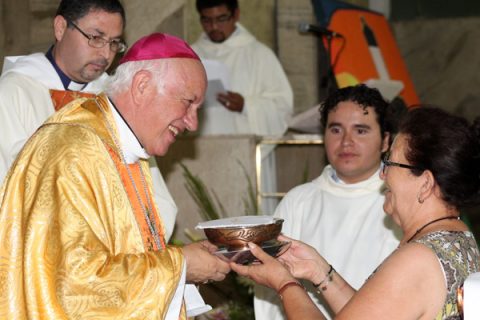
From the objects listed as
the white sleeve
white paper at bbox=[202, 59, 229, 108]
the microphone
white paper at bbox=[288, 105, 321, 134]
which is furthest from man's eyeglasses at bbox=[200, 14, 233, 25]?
the white sleeve

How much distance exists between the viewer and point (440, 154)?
2908mm

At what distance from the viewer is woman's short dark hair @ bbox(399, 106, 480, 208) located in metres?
2.90

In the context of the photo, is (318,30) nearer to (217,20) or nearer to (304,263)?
(217,20)

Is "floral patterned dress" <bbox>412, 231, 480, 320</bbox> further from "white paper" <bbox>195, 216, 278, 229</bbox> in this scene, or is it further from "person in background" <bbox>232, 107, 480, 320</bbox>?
"white paper" <bbox>195, 216, 278, 229</bbox>

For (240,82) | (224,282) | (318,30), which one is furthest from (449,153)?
(318,30)

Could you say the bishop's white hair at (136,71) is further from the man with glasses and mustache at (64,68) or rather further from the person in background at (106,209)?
the man with glasses and mustache at (64,68)

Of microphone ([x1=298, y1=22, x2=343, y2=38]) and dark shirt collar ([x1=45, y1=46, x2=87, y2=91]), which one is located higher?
microphone ([x1=298, y1=22, x2=343, y2=38])

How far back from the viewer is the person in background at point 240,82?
715cm

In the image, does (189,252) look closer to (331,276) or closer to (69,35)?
(331,276)

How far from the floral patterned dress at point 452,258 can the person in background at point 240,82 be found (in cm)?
386

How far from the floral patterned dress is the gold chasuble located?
84 cm

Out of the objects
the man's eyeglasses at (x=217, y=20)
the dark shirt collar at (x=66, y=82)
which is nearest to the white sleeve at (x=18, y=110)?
the dark shirt collar at (x=66, y=82)

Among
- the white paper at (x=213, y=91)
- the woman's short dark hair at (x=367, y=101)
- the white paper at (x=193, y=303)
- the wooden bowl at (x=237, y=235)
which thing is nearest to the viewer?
the wooden bowl at (x=237, y=235)

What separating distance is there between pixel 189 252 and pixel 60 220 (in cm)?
49
